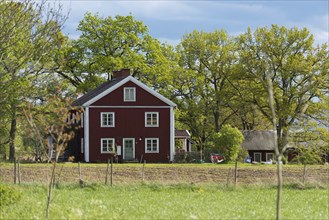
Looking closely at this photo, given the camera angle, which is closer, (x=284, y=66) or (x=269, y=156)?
(x=284, y=66)

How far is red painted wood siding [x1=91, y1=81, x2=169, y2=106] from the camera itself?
1924 inches

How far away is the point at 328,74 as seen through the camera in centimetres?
5362

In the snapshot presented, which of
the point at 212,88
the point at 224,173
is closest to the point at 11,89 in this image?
the point at 224,173

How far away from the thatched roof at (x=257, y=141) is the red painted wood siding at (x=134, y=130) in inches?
577

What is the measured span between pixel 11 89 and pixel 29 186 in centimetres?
400

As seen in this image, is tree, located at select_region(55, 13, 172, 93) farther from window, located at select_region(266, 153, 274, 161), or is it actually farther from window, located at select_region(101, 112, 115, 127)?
window, located at select_region(266, 153, 274, 161)

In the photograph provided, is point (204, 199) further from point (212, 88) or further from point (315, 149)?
point (212, 88)

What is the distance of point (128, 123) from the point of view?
49312mm

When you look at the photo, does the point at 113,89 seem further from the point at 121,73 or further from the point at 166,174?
the point at 166,174

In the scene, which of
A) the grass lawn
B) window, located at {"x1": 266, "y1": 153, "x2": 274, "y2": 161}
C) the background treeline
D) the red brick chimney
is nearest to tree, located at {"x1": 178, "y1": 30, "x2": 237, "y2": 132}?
the background treeline

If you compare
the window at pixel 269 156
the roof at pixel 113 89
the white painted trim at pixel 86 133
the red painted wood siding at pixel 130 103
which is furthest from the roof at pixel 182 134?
the white painted trim at pixel 86 133

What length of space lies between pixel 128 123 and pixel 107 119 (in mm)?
1654

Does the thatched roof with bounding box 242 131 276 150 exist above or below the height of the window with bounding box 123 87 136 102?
below

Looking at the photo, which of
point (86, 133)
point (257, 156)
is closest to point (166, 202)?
point (86, 133)
